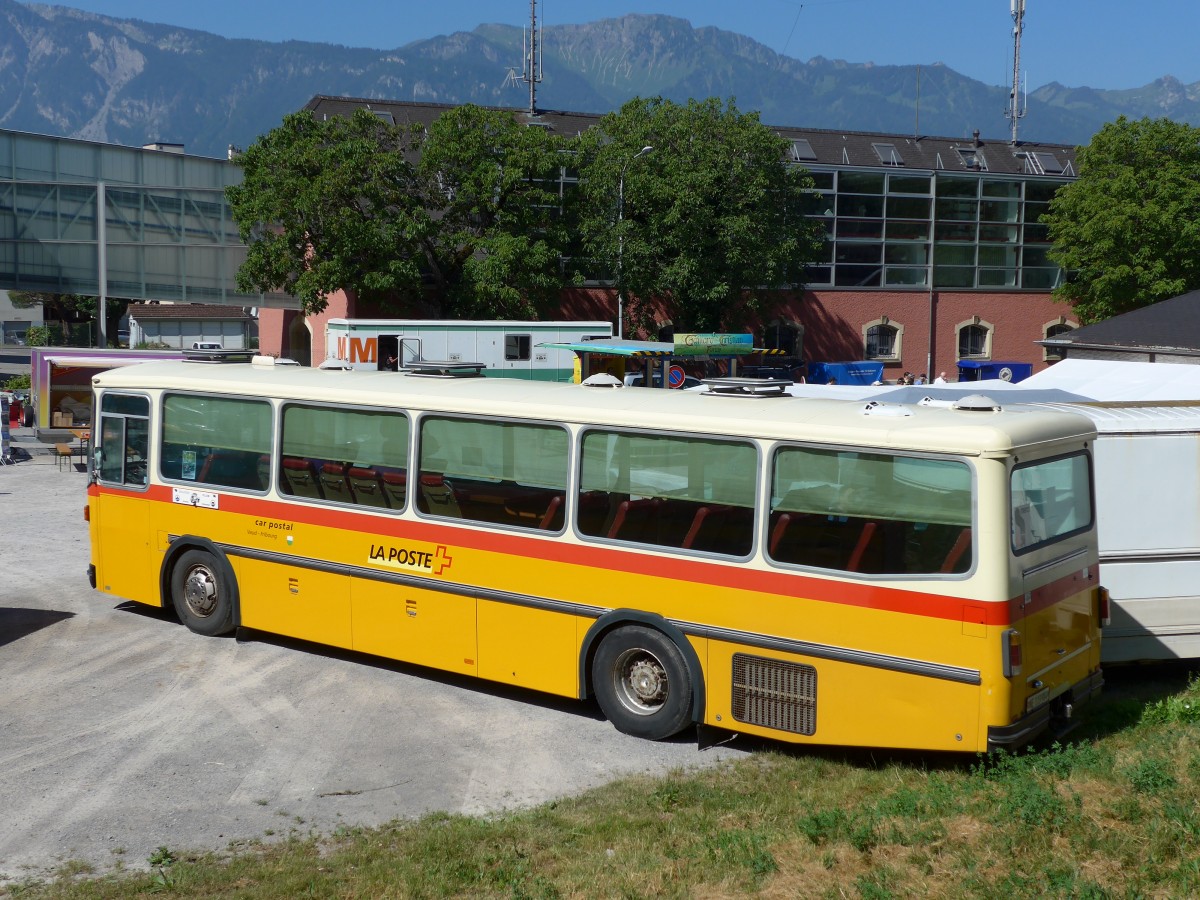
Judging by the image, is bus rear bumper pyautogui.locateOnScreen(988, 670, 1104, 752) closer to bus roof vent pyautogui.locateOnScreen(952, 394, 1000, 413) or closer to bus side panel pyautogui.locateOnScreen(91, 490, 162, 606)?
bus roof vent pyautogui.locateOnScreen(952, 394, 1000, 413)

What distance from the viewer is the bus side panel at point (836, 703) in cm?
856

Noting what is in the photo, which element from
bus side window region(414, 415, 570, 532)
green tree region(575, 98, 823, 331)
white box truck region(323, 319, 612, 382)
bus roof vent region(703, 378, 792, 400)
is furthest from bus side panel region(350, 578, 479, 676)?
green tree region(575, 98, 823, 331)

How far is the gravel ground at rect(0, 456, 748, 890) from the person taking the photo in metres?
8.42

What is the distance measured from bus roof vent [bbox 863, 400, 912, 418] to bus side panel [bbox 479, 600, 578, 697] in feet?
9.38

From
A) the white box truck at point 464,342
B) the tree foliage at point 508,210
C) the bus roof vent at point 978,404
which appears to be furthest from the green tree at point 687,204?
the bus roof vent at point 978,404

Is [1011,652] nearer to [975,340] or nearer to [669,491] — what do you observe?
[669,491]

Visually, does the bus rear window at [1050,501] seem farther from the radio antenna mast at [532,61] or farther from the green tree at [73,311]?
the green tree at [73,311]

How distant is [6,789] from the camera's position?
8914 millimetres

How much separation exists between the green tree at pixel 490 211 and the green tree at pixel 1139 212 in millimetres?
22627

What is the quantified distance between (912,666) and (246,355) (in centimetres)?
932

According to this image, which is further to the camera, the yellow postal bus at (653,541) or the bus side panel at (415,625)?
the bus side panel at (415,625)

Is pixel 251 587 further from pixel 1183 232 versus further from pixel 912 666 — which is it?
pixel 1183 232

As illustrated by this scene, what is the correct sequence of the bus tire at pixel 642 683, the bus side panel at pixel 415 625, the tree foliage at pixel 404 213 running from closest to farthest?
1. the bus tire at pixel 642 683
2. the bus side panel at pixel 415 625
3. the tree foliage at pixel 404 213

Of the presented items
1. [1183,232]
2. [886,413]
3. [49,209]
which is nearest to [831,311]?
[1183,232]
